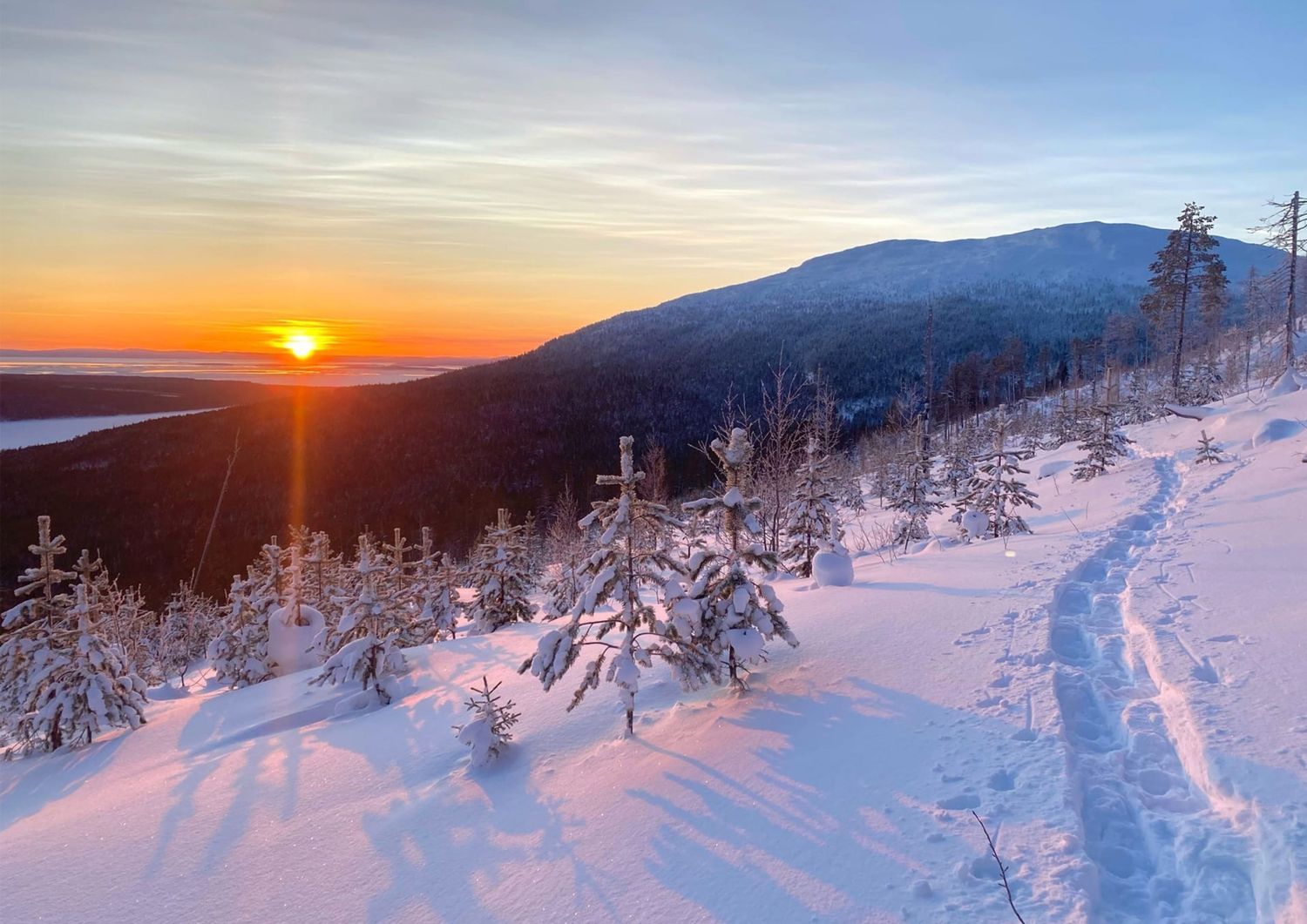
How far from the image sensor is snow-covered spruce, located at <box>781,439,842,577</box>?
1399 cm

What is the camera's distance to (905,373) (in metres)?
130

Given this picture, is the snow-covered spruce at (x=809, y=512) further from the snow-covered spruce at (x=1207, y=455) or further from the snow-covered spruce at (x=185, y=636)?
the snow-covered spruce at (x=185, y=636)

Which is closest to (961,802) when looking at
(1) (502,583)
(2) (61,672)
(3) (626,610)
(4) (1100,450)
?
(3) (626,610)

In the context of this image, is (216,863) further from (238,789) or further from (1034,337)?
(1034,337)

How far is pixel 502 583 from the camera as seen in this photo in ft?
66.2

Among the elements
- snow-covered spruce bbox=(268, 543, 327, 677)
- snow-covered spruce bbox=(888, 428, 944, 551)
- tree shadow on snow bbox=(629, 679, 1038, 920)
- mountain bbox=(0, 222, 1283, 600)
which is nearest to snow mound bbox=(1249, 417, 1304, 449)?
snow-covered spruce bbox=(888, 428, 944, 551)

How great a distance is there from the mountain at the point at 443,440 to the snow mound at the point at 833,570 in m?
42.4

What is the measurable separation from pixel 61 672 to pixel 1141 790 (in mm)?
16320

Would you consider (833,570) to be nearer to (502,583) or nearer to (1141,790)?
(1141,790)

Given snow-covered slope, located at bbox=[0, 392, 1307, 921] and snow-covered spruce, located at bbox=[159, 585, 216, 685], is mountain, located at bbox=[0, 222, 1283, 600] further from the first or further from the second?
snow-covered slope, located at bbox=[0, 392, 1307, 921]

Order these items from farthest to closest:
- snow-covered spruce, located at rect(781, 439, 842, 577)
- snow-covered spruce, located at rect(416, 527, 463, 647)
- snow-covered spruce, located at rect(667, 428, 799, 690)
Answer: snow-covered spruce, located at rect(416, 527, 463, 647)
snow-covered spruce, located at rect(781, 439, 842, 577)
snow-covered spruce, located at rect(667, 428, 799, 690)

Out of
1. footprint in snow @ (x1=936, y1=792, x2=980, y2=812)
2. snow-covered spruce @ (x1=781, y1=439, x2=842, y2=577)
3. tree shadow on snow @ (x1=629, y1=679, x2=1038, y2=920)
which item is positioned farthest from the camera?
snow-covered spruce @ (x1=781, y1=439, x2=842, y2=577)

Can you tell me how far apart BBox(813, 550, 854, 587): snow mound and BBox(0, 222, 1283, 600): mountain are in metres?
42.4

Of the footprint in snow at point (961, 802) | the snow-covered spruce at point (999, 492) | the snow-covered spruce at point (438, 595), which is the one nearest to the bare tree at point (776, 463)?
the snow-covered spruce at point (999, 492)
